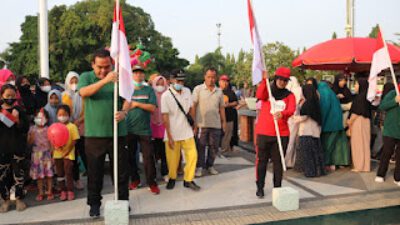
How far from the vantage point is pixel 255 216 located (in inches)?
170

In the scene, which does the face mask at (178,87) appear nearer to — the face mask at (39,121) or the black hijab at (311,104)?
the face mask at (39,121)

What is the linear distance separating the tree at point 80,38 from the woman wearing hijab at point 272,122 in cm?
2705

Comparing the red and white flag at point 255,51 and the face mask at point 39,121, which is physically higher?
the red and white flag at point 255,51

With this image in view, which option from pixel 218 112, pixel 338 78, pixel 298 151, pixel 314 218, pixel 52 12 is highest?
pixel 52 12

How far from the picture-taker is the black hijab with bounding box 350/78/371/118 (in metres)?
6.51

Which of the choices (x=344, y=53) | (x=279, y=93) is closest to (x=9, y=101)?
(x=279, y=93)

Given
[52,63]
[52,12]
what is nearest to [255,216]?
[52,63]

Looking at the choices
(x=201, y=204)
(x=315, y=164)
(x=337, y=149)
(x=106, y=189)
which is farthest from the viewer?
(x=337, y=149)

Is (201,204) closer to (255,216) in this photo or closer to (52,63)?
(255,216)

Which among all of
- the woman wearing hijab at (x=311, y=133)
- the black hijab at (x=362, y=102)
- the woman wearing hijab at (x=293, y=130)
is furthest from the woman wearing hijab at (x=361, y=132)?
the woman wearing hijab at (x=293, y=130)

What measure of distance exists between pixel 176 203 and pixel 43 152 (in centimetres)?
198

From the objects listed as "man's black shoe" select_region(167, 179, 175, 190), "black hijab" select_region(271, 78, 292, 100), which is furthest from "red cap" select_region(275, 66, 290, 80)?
"man's black shoe" select_region(167, 179, 175, 190)

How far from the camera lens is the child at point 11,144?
14.8 feet

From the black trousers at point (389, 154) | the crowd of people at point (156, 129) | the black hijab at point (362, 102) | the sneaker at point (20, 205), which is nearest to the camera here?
the crowd of people at point (156, 129)
